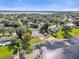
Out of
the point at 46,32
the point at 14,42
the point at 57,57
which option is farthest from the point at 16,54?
the point at 46,32

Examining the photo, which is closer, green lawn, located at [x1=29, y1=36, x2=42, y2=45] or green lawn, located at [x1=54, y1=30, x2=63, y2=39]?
green lawn, located at [x1=29, y1=36, x2=42, y2=45]

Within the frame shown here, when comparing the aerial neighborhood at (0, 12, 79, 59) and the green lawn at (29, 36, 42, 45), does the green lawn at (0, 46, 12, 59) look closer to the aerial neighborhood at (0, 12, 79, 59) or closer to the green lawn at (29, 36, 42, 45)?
the aerial neighborhood at (0, 12, 79, 59)

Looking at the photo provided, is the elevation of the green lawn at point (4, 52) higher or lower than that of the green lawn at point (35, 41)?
higher

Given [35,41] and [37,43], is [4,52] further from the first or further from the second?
[35,41]

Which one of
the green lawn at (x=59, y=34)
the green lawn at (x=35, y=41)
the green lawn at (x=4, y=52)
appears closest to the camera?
the green lawn at (x=4, y=52)

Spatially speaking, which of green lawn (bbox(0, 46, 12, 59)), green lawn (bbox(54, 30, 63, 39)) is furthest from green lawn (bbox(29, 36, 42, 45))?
green lawn (bbox(0, 46, 12, 59))

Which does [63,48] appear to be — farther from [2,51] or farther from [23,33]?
[2,51]

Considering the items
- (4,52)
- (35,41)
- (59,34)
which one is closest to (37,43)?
(35,41)

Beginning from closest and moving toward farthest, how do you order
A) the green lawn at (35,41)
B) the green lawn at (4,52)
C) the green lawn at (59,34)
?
the green lawn at (4,52) < the green lawn at (35,41) < the green lawn at (59,34)

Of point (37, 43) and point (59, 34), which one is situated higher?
point (37, 43)

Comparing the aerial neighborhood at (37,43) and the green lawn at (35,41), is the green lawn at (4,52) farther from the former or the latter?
the green lawn at (35,41)

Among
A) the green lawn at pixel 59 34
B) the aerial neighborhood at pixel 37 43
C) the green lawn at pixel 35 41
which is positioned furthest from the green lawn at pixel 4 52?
the green lawn at pixel 59 34
